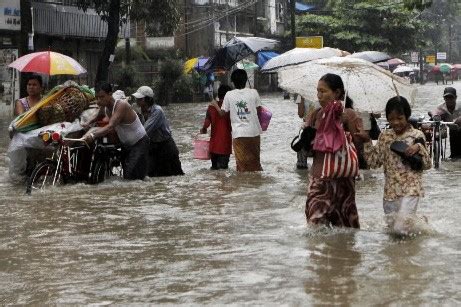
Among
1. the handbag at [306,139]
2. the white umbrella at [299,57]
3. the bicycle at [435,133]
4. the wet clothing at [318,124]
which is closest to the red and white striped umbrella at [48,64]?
the white umbrella at [299,57]

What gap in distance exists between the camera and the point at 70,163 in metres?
12.0

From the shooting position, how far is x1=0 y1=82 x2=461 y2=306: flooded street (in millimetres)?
6078

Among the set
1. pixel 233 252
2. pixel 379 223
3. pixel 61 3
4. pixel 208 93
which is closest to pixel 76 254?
pixel 233 252

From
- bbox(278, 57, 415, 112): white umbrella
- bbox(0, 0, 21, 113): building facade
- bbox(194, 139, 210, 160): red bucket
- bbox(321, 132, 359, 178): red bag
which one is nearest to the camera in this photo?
bbox(321, 132, 359, 178): red bag

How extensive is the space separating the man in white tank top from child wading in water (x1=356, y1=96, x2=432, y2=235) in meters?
4.98

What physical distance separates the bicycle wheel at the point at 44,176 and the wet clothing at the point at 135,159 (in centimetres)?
94

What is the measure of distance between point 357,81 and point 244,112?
8.86 feet

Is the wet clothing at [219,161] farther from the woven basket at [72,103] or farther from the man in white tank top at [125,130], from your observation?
the woven basket at [72,103]

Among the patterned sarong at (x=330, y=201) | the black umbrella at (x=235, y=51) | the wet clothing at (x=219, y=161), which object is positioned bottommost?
the wet clothing at (x=219, y=161)

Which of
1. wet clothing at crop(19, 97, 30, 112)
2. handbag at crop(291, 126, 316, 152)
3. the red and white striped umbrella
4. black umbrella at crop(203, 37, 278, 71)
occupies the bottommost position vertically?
handbag at crop(291, 126, 316, 152)

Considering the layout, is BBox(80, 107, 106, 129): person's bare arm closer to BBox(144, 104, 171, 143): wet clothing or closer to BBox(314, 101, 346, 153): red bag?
BBox(144, 104, 171, 143): wet clothing

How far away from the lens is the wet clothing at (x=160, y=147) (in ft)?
43.2

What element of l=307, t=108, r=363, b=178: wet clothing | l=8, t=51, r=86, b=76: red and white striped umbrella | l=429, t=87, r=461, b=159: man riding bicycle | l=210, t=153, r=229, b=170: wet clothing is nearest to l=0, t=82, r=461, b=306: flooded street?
l=307, t=108, r=363, b=178: wet clothing

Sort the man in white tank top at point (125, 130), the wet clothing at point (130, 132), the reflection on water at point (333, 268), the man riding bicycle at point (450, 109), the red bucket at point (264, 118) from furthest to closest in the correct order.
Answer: the man riding bicycle at point (450, 109) → the red bucket at point (264, 118) → the wet clothing at point (130, 132) → the man in white tank top at point (125, 130) → the reflection on water at point (333, 268)
